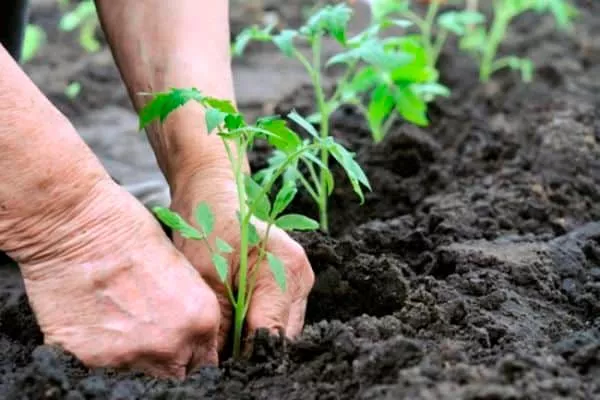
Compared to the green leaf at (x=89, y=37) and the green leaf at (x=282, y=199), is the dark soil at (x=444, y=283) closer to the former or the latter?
the green leaf at (x=282, y=199)

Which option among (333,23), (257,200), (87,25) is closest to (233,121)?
(257,200)

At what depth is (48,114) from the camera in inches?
68.7

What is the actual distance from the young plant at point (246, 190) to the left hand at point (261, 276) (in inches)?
0.8

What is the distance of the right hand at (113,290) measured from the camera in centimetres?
168

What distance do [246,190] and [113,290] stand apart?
302 millimetres

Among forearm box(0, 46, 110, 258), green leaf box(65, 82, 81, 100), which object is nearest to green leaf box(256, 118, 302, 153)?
forearm box(0, 46, 110, 258)

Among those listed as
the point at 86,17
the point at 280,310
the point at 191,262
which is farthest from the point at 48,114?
the point at 86,17

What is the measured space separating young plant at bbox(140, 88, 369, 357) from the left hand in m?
0.02

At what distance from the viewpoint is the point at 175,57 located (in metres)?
2.18

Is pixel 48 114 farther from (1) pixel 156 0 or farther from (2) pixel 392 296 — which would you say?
(2) pixel 392 296

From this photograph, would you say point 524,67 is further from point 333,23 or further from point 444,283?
point 444,283

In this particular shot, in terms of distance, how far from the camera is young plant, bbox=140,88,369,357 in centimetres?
165

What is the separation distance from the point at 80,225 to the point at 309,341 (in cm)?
45

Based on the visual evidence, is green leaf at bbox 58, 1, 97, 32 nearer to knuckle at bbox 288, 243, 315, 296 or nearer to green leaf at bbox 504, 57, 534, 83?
green leaf at bbox 504, 57, 534, 83
